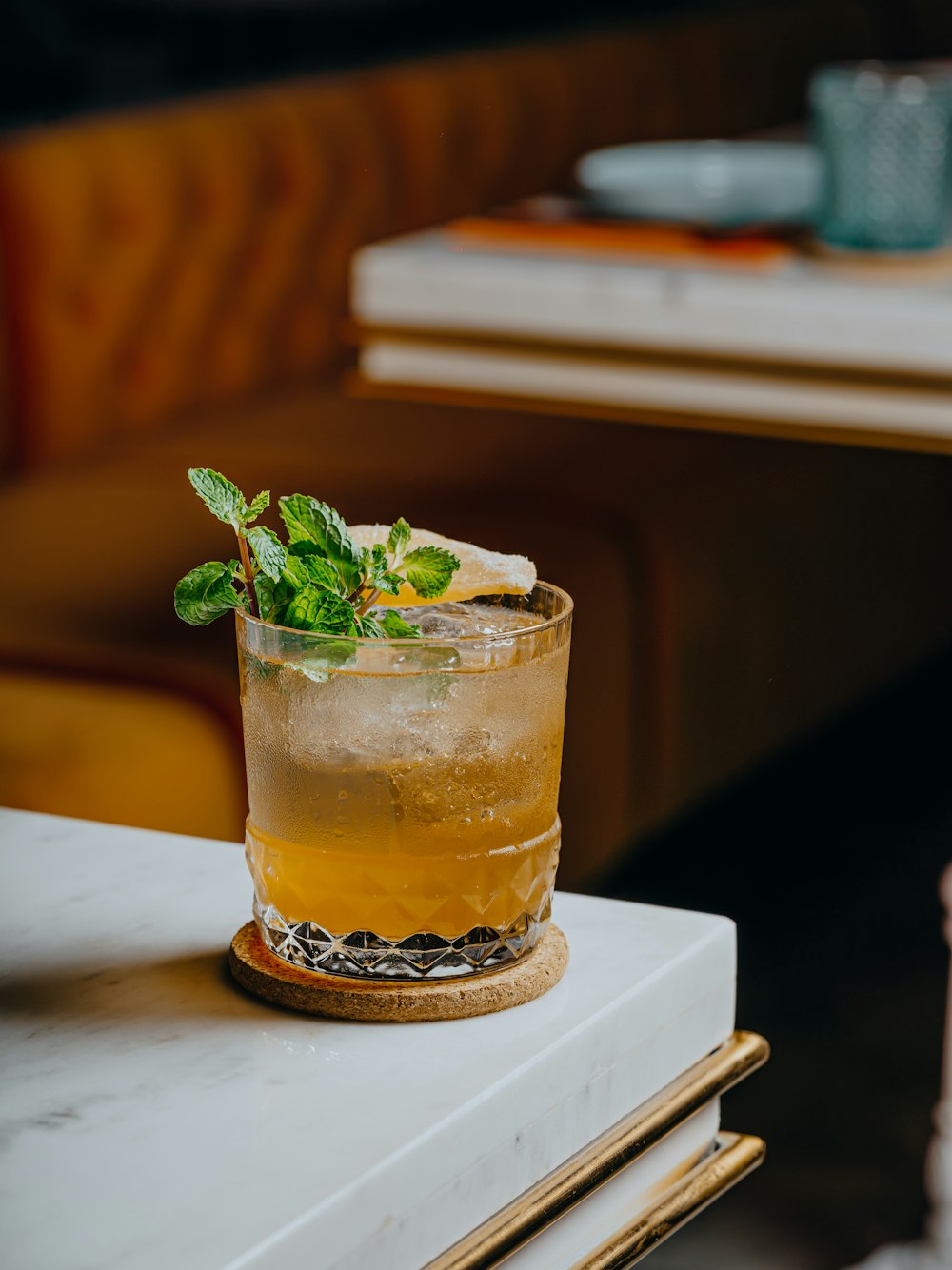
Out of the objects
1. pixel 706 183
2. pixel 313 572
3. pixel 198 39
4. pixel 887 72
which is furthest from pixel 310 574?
pixel 198 39

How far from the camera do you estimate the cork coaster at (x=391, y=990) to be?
62 centimetres

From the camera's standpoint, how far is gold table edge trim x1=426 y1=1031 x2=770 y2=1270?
1.88 ft

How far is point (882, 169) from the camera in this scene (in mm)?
1949

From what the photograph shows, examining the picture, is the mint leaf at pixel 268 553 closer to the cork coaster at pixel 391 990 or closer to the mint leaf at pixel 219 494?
the mint leaf at pixel 219 494

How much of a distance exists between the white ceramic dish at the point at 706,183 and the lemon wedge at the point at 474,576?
1403mm

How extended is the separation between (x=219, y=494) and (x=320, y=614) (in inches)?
2.4

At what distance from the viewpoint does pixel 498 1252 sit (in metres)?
0.58

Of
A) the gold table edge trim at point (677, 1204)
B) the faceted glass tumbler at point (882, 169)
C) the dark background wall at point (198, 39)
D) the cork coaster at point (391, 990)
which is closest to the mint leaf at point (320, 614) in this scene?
the cork coaster at point (391, 990)

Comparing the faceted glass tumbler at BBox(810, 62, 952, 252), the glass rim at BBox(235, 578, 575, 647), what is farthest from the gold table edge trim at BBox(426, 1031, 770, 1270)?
the faceted glass tumbler at BBox(810, 62, 952, 252)

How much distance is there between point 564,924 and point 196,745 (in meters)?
1.07

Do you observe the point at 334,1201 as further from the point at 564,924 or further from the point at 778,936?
the point at 778,936

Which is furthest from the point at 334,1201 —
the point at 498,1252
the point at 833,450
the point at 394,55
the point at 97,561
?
the point at 394,55

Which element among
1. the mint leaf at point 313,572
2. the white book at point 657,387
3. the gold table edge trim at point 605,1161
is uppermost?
the mint leaf at point 313,572

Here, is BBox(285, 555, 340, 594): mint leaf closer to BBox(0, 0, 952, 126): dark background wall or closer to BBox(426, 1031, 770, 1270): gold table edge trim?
BBox(426, 1031, 770, 1270): gold table edge trim
